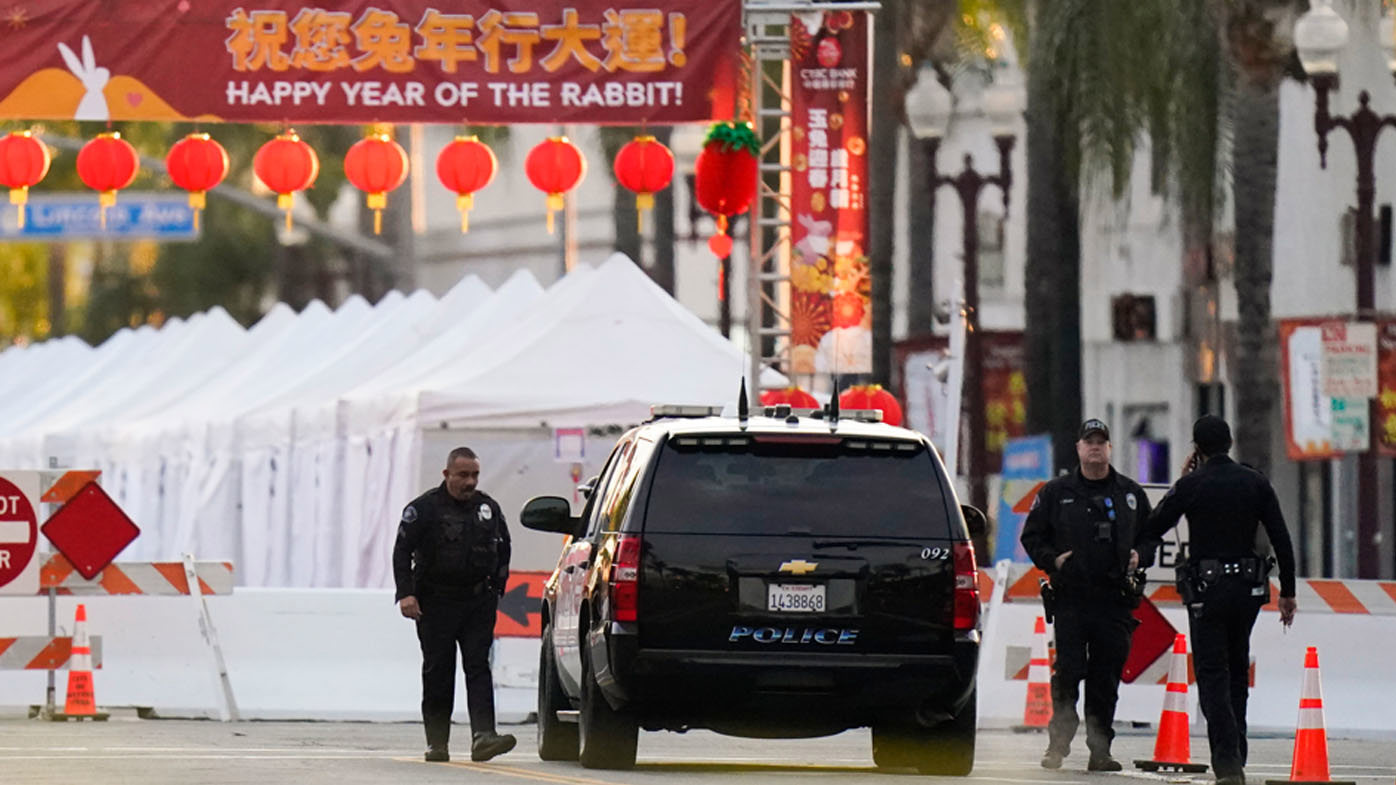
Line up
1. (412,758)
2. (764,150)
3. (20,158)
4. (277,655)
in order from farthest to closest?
(20,158) < (764,150) < (277,655) < (412,758)

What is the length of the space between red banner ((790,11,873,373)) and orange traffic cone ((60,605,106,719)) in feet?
21.2

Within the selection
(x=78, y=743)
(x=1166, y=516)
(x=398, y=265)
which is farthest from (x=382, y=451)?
(x=398, y=265)

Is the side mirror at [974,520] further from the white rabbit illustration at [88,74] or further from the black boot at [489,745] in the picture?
the white rabbit illustration at [88,74]

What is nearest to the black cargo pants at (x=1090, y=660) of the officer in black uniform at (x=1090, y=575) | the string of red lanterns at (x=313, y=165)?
the officer in black uniform at (x=1090, y=575)

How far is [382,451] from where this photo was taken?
29.7m

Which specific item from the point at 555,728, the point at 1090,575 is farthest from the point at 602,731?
the point at 1090,575

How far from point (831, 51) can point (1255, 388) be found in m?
6.72

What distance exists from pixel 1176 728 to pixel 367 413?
51.2 feet

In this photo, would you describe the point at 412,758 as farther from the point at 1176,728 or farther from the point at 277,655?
the point at 277,655

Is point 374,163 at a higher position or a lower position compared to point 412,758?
higher

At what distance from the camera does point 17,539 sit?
20875mm

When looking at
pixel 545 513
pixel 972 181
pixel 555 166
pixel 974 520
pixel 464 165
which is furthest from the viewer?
pixel 972 181

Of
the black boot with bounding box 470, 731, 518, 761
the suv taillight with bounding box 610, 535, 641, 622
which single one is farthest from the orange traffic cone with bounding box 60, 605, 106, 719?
the suv taillight with bounding box 610, 535, 641, 622

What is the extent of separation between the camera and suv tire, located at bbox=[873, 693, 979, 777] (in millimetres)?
14094
